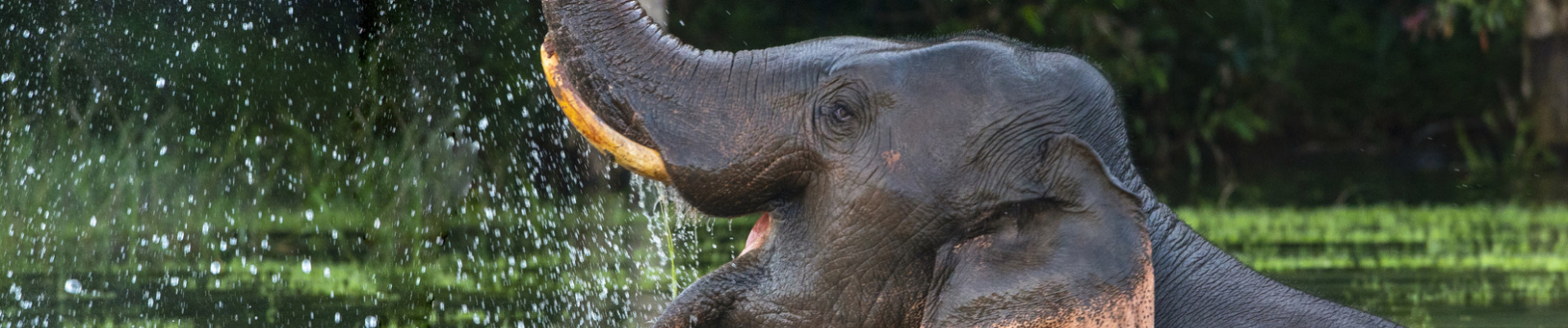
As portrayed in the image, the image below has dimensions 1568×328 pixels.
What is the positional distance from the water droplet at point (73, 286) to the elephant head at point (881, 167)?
3.01 m

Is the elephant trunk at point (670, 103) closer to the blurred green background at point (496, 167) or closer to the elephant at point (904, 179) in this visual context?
the elephant at point (904, 179)

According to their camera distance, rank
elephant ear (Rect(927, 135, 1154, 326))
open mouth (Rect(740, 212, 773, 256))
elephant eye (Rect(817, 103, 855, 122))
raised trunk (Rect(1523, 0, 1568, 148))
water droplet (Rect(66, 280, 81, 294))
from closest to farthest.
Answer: elephant ear (Rect(927, 135, 1154, 326)), elephant eye (Rect(817, 103, 855, 122)), open mouth (Rect(740, 212, 773, 256)), water droplet (Rect(66, 280, 81, 294)), raised trunk (Rect(1523, 0, 1568, 148))

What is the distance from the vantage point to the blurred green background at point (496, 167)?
5.16m

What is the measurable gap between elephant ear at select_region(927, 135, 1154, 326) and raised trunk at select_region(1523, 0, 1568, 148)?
12315mm

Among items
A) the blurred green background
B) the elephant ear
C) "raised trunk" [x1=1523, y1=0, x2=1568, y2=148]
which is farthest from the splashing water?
"raised trunk" [x1=1523, y1=0, x2=1568, y2=148]

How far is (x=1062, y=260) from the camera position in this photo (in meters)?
2.22

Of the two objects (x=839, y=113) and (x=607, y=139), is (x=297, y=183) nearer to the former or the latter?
(x=607, y=139)

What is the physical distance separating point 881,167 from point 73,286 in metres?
3.56

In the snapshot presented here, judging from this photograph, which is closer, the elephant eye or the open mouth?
the elephant eye

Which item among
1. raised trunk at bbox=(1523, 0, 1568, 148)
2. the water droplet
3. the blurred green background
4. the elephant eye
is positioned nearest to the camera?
the elephant eye

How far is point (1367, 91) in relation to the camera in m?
16.5

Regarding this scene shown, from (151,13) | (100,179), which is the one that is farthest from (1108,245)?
(151,13)

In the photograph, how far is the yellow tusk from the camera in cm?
243

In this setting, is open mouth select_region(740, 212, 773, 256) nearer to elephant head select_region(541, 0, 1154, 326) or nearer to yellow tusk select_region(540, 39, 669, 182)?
elephant head select_region(541, 0, 1154, 326)
